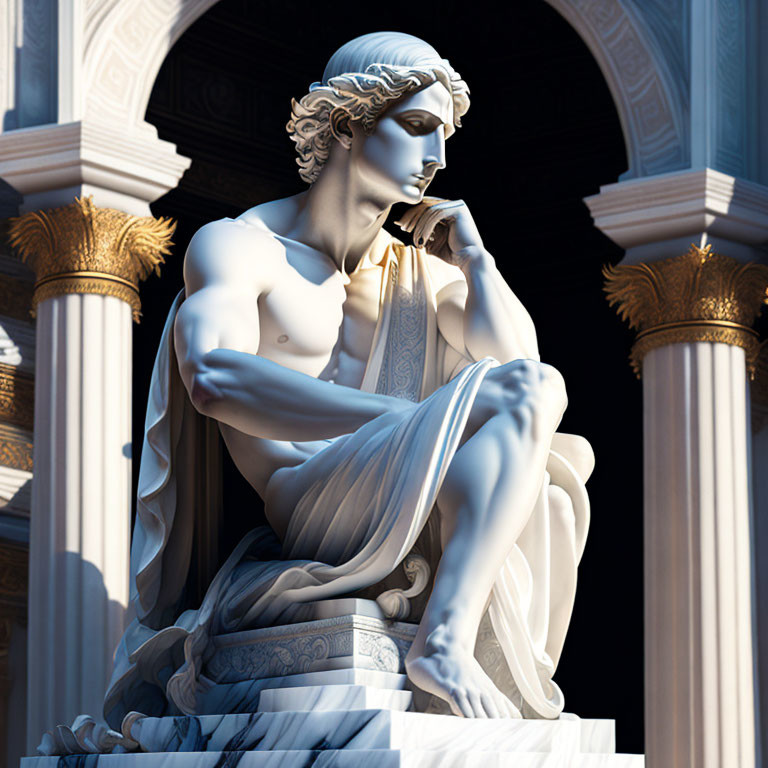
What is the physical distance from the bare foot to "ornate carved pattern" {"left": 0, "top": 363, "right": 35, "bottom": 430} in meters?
4.57

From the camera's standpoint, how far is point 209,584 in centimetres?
452

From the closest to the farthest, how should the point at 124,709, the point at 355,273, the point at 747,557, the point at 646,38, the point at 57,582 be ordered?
1. the point at 124,709
2. the point at 355,273
3. the point at 57,582
4. the point at 747,557
5. the point at 646,38

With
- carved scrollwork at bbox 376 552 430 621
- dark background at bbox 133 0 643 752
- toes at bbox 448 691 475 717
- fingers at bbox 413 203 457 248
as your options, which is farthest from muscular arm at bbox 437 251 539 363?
dark background at bbox 133 0 643 752

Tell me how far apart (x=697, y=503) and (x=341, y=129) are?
341 cm

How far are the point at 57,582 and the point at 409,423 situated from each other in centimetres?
323

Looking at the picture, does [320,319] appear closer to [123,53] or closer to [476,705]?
[476,705]

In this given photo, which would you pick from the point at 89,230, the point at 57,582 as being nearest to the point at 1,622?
the point at 57,582

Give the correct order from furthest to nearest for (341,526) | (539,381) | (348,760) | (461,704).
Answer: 1. (341,526)
2. (539,381)
3. (461,704)
4. (348,760)

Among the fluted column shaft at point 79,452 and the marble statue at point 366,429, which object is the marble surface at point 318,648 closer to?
the marble statue at point 366,429

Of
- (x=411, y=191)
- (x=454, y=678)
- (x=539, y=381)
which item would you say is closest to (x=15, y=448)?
(x=411, y=191)

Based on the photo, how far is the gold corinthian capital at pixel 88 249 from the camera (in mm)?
7172

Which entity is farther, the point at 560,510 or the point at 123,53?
the point at 123,53

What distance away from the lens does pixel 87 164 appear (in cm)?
721

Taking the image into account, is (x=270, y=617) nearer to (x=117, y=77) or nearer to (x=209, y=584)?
(x=209, y=584)
